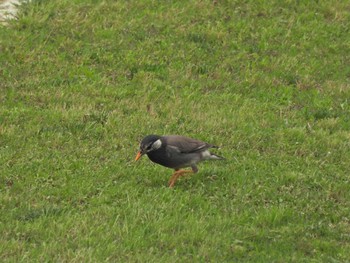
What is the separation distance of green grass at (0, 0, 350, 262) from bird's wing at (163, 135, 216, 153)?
535mm

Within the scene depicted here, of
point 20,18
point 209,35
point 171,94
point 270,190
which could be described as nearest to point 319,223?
point 270,190

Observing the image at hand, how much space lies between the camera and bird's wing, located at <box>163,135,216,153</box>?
42.2 ft

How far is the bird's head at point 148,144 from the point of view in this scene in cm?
1240

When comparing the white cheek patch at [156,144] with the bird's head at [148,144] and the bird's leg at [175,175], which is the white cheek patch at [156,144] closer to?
the bird's head at [148,144]

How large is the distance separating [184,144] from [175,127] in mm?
2817

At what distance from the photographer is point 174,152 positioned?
12.8m

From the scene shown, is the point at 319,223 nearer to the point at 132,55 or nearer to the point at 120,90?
the point at 120,90

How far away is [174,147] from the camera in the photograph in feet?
42.1

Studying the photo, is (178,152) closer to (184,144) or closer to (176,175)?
(184,144)

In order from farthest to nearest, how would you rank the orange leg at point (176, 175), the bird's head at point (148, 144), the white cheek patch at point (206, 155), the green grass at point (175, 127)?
the white cheek patch at point (206, 155), the orange leg at point (176, 175), the bird's head at point (148, 144), the green grass at point (175, 127)

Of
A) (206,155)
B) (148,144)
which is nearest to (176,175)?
(206,155)

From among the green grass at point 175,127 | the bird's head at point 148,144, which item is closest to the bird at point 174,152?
the bird's head at point 148,144

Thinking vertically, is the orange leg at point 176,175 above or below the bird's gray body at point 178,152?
below

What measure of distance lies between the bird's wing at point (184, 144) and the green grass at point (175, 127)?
54 centimetres
